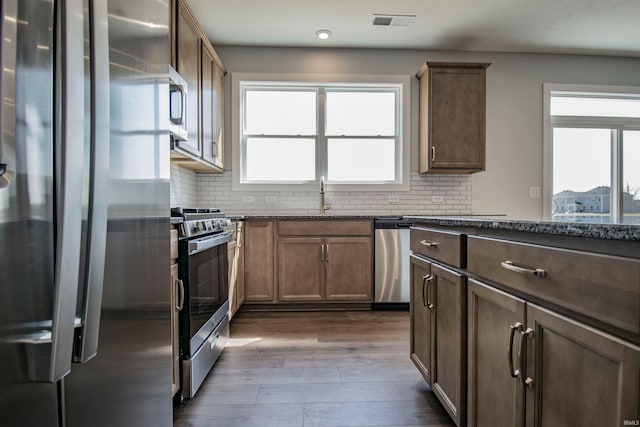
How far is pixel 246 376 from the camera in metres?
1.93

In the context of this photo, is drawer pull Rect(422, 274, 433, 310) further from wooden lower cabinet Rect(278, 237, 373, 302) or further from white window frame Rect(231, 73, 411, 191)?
white window frame Rect(231, 73, 411, 191)

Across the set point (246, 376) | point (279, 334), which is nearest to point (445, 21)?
point (279, 334)

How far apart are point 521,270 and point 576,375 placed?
27 centimetres

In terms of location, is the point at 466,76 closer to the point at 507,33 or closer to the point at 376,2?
the point at 507,33

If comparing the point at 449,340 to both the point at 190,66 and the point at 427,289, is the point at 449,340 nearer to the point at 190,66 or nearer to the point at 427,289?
the point at 427,289

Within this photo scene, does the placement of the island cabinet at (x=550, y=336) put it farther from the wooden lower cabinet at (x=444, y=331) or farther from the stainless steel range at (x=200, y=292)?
the stainless steel range at (x=200, y=292)

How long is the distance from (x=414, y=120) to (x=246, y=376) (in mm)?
3049

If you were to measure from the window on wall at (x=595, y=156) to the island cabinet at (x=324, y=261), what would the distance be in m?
2.41

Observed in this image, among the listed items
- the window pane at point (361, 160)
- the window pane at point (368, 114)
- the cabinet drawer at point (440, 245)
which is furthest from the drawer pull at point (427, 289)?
the window pane at point (368, 114)

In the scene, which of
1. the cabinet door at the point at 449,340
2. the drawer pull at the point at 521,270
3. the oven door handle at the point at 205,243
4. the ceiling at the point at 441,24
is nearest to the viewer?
the drawer pull at the point at 521,270

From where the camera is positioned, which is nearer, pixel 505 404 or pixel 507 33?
pixel 505 404

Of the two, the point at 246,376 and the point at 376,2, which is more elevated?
the point at 376,2

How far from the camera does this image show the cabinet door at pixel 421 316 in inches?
62.7

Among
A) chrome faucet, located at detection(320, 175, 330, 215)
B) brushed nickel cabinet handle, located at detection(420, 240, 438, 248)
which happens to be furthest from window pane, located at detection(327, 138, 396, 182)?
brushed nickel cabinet handle, located at detection(420, 240, 438, 248)
